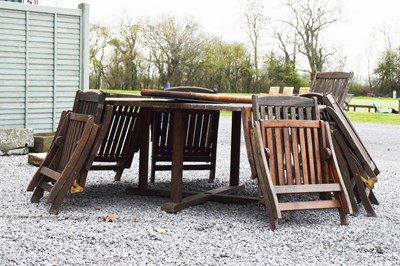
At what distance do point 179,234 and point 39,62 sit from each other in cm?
572

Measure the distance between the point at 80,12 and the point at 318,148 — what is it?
5.69 meters

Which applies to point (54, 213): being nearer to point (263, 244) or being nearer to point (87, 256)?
point (87, 256)

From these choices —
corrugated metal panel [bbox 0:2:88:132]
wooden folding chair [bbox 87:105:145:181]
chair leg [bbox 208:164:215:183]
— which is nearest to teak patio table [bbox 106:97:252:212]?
wooden folding chair [bbox 87:105:145:181]

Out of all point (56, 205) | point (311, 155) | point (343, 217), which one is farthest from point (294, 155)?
point (56, 205)

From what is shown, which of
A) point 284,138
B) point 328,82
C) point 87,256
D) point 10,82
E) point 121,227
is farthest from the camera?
point 10,82

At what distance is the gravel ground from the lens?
137 inches

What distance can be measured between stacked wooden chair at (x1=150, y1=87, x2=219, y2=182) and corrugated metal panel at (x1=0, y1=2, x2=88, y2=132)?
341 centimetres

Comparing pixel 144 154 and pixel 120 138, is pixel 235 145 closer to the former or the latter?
pixel 144 154

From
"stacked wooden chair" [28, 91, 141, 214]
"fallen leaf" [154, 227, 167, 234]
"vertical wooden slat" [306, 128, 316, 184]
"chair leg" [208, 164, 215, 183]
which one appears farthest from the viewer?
"chair leg" [208, 164, 215, 183]

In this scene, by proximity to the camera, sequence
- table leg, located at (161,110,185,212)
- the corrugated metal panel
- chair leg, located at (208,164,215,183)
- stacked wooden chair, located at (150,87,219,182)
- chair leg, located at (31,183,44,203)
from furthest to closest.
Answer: the corrugated metal panel
chair leg, located at (208,164,215,183)
stacked wooden chair, located at (150,87,219,182)
chair leg, located at (31,183,44,203)
table leg, located at (161,110,185,212)

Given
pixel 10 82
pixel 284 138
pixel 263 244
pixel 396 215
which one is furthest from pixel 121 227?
pixel 10 82

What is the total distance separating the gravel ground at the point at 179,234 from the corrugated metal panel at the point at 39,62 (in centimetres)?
337

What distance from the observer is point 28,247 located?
3.60m

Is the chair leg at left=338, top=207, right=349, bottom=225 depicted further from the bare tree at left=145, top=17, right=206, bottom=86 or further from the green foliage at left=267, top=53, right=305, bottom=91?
the green foliage at left=267, top=53, right=305, bottom=91
